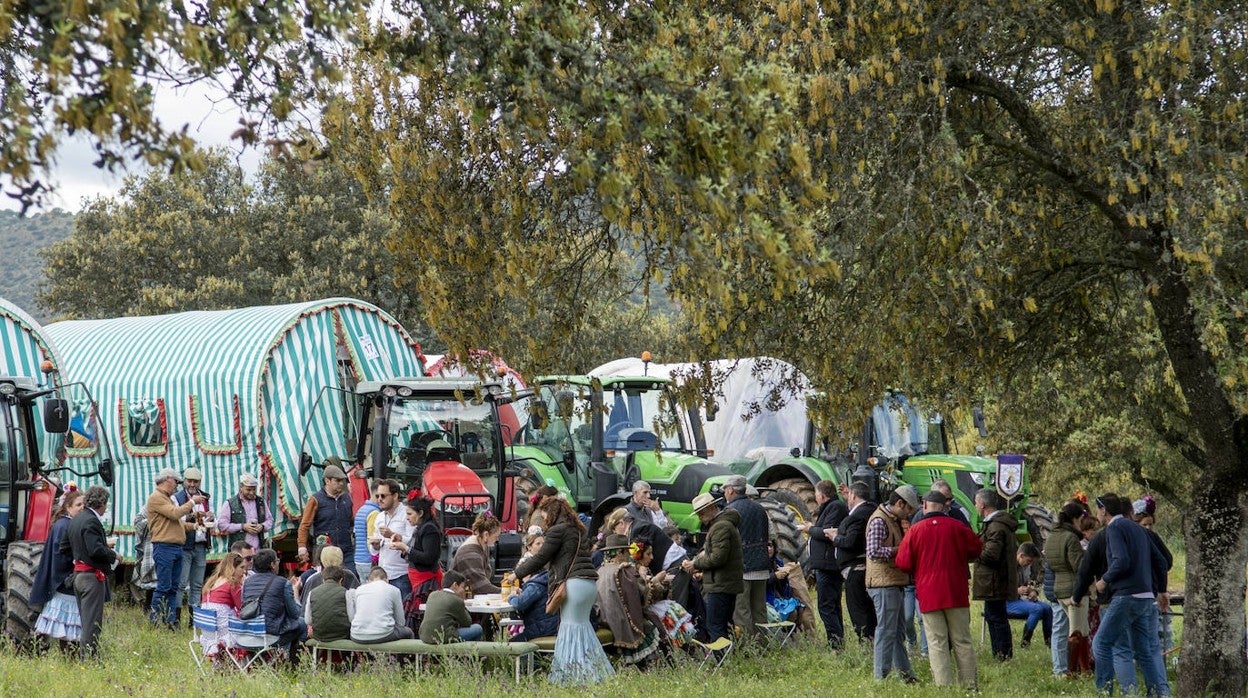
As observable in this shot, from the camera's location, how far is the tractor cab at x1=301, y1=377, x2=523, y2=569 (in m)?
16.9

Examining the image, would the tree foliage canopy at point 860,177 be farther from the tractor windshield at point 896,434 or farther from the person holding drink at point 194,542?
the person holding drink at point 194,542

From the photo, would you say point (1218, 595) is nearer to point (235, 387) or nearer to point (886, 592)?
point (886, 592)

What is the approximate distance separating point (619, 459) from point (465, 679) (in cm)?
866

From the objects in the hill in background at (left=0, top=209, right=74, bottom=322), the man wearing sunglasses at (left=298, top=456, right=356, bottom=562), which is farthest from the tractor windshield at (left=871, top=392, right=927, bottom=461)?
the hill in background at (left=0, top=209, right=74, bottom=322)

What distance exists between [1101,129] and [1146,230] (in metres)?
0.76

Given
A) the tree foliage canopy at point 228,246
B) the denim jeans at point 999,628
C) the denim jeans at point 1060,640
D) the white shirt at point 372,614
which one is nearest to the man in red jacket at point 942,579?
the denim jeans at point 1060,640

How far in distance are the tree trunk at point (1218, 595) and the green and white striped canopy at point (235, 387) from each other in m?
10.4

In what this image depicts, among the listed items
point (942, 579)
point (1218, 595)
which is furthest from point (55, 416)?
point (1218, 595)

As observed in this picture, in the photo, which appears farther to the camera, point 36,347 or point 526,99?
point 36,347

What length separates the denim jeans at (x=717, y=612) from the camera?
40.7 feet

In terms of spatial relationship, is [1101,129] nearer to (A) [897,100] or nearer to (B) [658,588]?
(A) [897,100]

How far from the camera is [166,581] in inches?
571

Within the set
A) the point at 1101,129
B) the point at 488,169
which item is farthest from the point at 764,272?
the point at 1101,129

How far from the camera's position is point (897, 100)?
32.2 ft
